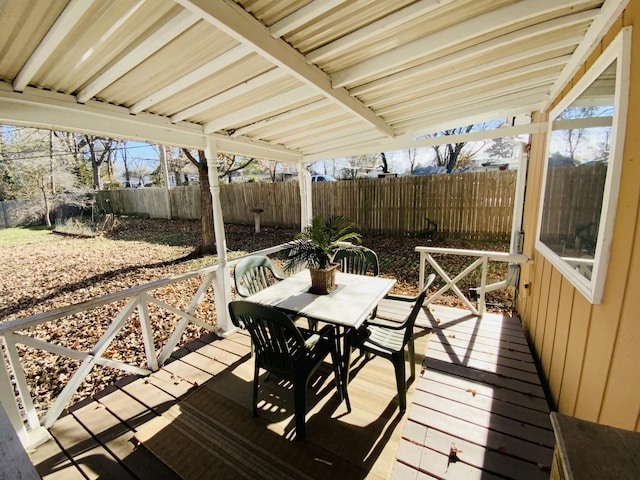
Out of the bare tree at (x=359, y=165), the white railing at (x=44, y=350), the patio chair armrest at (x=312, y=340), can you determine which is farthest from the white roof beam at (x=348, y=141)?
the bare tree at (x=359, y=165)

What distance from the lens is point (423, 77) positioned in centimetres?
198

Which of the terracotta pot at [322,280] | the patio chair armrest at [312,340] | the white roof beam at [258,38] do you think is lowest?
the patio chair armrest at [312,340]

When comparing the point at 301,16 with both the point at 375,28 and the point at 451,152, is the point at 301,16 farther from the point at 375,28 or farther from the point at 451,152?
the point at 451,152

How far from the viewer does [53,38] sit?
1237 mm

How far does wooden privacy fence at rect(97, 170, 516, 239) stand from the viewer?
6.14 m

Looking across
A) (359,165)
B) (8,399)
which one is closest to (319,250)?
(8,399)

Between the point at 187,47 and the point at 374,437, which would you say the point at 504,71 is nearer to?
the point at 187,47

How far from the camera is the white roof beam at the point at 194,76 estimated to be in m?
1.45

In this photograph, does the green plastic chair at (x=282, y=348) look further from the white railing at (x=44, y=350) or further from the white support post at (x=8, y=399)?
the white support post at (x=8, y=399)

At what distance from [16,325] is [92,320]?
229 centimetres

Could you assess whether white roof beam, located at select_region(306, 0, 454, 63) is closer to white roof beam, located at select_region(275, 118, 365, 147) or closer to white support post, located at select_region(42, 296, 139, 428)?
white roof beam, located at select_region(275, 118, 365, 147)

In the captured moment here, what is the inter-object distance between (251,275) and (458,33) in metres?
2.56

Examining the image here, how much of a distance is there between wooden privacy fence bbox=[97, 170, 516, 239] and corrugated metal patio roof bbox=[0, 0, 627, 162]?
3896 millimetres

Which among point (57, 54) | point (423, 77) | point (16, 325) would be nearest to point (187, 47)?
point (57, 54)
